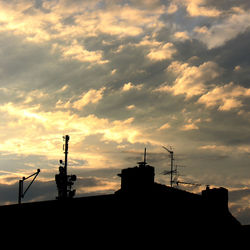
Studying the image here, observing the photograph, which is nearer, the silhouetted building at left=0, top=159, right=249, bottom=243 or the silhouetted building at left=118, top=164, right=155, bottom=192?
the silhouetted building at left=0, top=159, right=249, bottom=243

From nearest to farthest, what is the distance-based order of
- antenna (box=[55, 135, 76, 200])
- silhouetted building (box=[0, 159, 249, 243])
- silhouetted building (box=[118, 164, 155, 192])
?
silhouetted building (box=[0, 159, 249, 243]) → silhouetted building (box=[118, 164, 155, 192]) → antenna (box=[55, 135, 76, 200])

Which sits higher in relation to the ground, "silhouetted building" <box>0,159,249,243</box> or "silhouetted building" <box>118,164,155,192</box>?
"silhouetted building" <box>118,164,155,192</box>

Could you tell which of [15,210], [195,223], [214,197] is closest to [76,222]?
[15,210]

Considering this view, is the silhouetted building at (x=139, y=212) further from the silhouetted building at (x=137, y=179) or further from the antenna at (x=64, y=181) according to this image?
the antenna at (x=64, y=181)

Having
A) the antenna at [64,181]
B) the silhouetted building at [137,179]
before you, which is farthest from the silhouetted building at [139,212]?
the antenna at [64,181]

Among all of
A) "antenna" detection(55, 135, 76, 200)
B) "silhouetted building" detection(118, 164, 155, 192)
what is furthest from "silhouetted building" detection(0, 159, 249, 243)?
"antenna" detection(55, 135, 76, 200)

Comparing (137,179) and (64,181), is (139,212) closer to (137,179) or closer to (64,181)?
(137,179)

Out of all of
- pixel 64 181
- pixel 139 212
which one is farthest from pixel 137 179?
pixel 64 181

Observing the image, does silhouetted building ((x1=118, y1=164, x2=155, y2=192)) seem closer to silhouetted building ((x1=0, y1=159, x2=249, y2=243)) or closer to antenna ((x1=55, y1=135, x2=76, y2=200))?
silhouetted building ((x1=0, y1=159, x2=249, y2=243))

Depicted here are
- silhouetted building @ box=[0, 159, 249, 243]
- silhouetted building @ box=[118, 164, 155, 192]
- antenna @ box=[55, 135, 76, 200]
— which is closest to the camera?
silhouetted building @ box=[0, 159, 249, 243]

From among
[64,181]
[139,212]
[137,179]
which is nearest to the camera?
[139,212]

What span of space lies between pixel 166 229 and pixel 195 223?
2.58 m

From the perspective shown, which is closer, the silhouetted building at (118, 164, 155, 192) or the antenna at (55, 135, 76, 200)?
the silhouetted building at (118, 164, 155, 192)

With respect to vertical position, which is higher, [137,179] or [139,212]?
[137,179]
